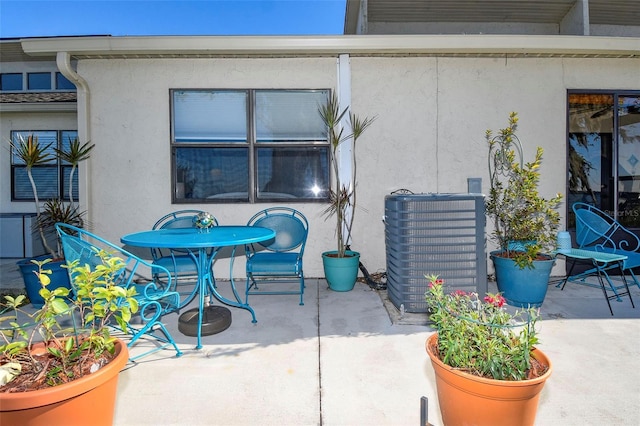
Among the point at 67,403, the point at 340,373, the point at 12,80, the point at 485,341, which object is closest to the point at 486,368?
the point at 485,341

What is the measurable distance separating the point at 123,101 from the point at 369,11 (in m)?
3.60

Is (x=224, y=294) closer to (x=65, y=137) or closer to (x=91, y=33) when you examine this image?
(x=65, y=137)

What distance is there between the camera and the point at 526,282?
301 centimetres

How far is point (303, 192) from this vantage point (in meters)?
4.04

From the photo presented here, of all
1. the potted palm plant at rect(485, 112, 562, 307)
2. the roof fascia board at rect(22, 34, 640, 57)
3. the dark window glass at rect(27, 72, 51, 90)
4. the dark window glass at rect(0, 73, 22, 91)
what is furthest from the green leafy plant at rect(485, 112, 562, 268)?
the dark window glass at rect(0, 73, 22, 91)

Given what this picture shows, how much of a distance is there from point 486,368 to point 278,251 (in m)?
2.62

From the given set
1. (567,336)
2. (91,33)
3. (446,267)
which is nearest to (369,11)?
(446,267)

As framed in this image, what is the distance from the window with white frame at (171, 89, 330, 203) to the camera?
3986mm

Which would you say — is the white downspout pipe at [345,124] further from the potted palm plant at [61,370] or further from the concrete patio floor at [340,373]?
the potted palm plant at [61,370]

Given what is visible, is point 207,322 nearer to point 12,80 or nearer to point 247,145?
point 247,145

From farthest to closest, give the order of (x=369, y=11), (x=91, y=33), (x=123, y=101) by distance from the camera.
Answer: (x=91, y=33) → (x=369, y=11) → (x=123, y=101)

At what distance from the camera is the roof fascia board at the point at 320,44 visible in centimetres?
356

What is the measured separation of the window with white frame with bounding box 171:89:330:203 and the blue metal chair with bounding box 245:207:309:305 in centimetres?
35

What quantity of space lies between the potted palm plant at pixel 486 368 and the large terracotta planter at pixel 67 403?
1.29m
